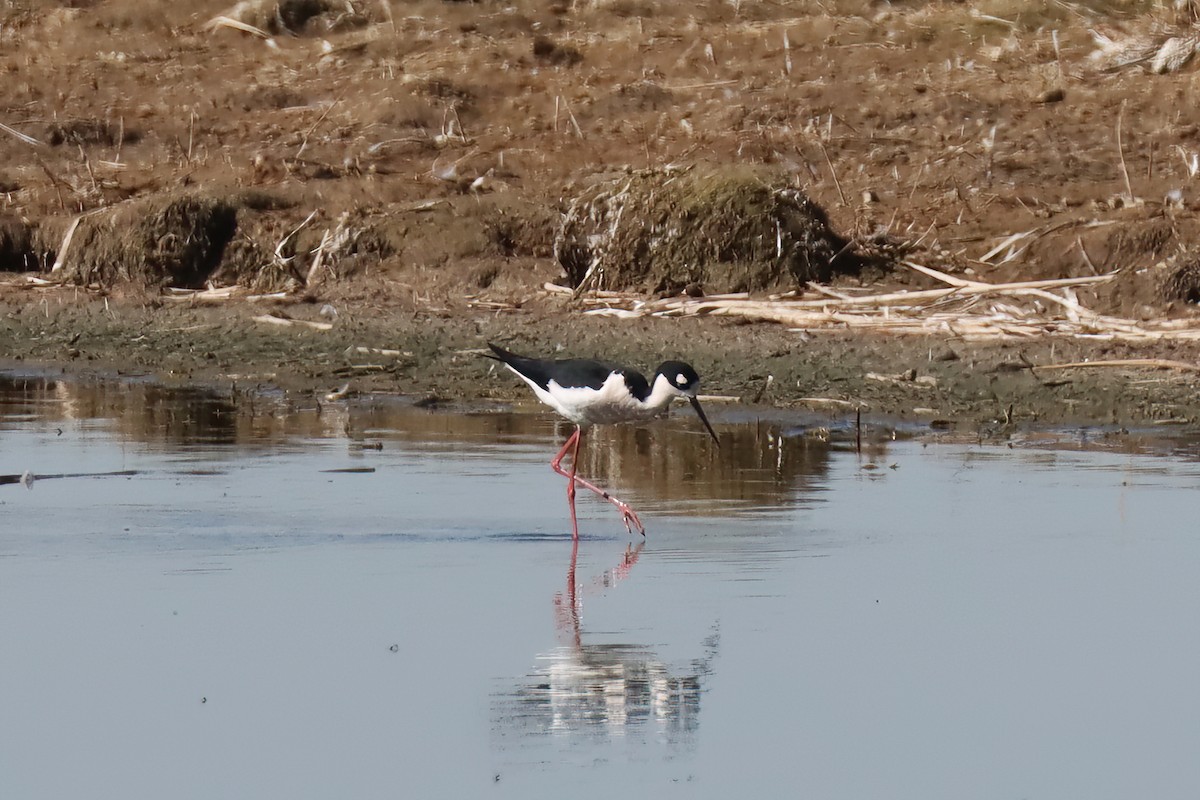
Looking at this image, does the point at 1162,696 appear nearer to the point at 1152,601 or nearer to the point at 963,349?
the point at 1152,601

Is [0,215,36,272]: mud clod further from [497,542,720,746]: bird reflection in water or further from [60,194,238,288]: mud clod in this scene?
[497,542,720,746]: bird reflection in water

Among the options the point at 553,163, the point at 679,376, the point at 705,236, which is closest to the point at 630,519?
the point at 679,376

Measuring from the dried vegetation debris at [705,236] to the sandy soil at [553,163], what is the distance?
1.66 ft

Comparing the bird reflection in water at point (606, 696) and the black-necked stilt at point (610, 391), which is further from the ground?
the black-necked stilt at point (610, 391)

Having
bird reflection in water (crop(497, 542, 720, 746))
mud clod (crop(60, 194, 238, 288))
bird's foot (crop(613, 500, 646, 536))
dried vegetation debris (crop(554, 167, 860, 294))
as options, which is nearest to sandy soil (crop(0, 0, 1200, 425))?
mud clod (crop(60, 194, 238, 288))

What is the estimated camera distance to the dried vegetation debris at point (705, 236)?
16469 millimetres

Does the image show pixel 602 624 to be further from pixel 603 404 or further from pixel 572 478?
pixel 603 404

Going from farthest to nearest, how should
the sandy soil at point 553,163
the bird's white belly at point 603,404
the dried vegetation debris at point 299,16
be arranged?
the dried vegetation debris at point 299,16, the sandy soil at point 553,163, the bird's white belly at point 603,404

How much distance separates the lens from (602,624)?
7117 millimetres

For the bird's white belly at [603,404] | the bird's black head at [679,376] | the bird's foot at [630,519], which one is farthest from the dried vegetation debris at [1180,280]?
the bird's foot at [630,519]

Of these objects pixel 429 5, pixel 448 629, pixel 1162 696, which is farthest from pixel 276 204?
pixel 1162 696

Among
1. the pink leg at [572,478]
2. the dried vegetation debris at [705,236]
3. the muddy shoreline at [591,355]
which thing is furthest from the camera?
the dried vegetation debris at [705,236]

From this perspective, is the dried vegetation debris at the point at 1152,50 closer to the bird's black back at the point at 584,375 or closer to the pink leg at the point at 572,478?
the pink leg at the point at 572,478

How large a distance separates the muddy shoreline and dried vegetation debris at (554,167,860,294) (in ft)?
2.47
